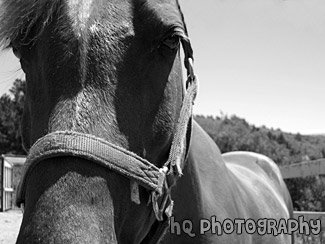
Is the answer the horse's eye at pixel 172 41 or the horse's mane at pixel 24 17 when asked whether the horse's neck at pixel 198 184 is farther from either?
the horse's mane at pixel 24 17

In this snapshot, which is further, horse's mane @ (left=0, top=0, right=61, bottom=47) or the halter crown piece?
horse's mane @ (left=0, top=0, right=61, bottom=47)

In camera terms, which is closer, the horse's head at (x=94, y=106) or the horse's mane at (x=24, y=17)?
the horse's head at (x=94, y=106)

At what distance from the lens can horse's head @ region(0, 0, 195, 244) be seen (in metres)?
1.23

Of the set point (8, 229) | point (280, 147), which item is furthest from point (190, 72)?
point (280, 147)

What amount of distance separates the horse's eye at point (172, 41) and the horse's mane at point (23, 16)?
0.39 m

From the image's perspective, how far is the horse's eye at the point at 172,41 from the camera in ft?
5.13

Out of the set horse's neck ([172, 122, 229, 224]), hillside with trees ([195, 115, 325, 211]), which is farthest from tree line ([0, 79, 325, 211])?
horse's neck ([172, 122, 229, 224])

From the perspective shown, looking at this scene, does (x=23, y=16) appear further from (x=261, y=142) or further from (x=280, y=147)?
(x=280, y=147)

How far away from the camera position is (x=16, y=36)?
63.3 inches

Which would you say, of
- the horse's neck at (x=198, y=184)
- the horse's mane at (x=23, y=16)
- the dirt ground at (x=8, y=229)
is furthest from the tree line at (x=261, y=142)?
the horse's mane at (x=23, y=16)

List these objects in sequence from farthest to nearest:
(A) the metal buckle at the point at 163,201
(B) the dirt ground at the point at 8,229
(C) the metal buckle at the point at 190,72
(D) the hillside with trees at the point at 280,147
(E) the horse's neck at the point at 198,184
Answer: (D) the hillside with trees at the point at 280,147 < (B) the dirt ground at the point at 8,229 < (E) the horse's neck at the point at 198,184 < (C) the metal buckle at the point at 190,72 < (A) the metal buckle at the point at 163,201

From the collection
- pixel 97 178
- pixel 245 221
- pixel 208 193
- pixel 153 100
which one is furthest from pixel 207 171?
pixel 97 178

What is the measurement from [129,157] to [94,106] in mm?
191

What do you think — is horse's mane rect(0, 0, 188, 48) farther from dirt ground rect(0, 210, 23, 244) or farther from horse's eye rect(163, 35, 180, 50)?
dirt ground rect(0, 210, 23, 244)
